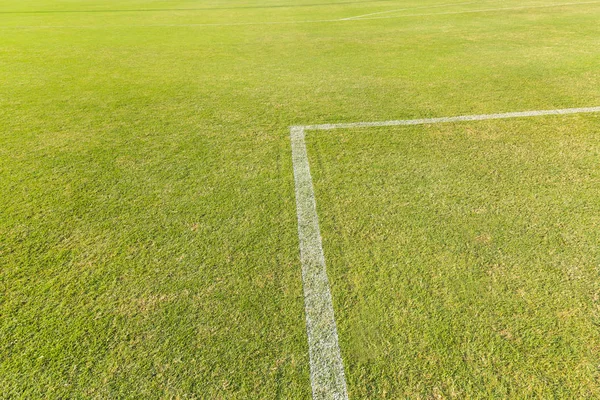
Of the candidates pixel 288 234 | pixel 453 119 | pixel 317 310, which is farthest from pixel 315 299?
pixel 453 119

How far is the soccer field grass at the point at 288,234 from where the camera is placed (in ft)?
6.89

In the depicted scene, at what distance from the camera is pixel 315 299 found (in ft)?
8.10

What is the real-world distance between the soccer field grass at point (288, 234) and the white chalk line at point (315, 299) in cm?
6

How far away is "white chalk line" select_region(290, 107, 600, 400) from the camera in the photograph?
6.69ft

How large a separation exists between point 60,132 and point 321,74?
3822 millimetres

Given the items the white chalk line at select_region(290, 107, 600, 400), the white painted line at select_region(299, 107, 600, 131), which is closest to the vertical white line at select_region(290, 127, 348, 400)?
the white chalk line at select_region(290, 107, 600, 400)

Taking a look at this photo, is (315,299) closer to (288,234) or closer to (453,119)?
(288,234)

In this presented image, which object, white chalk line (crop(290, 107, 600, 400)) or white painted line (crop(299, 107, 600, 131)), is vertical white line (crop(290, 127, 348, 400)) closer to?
white chalk line (crop(290, 107, 600, 400))

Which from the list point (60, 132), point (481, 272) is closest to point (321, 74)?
point (60, 132)

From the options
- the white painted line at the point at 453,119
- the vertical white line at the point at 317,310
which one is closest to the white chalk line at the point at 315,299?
the vertical white line at the point at 317,310

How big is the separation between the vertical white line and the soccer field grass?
0.06 metres

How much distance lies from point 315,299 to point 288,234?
2.17 feet

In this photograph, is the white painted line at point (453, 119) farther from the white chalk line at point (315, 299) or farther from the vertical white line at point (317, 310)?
the vertical white line at point (317, 310)

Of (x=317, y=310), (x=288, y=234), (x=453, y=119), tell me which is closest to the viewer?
(x=317, y=310)
